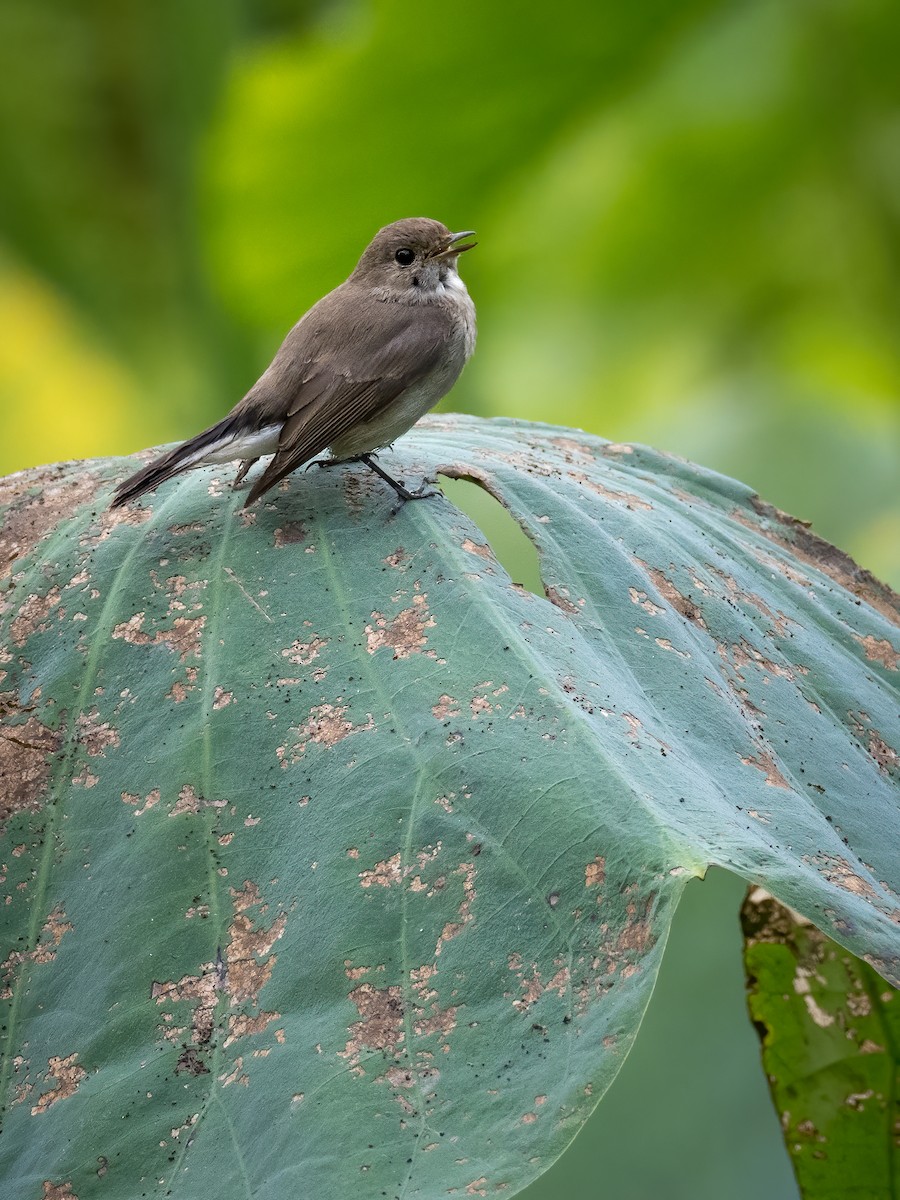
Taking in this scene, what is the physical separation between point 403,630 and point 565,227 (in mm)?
2585

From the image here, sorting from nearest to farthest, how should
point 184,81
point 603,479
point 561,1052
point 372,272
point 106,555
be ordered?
point 561,1052 < point 106,555 < point 603,479 < point 372,272 < point 184,81

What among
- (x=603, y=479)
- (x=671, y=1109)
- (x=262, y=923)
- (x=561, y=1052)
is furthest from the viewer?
(x=671, y=1109)

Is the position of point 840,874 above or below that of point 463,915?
below

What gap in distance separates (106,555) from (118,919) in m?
0.54

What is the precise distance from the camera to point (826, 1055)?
1634 millimetres

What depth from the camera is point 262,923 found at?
4.32ft

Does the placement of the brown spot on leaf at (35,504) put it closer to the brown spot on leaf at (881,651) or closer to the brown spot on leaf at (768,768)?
the brown spot on leaf at (768,768)

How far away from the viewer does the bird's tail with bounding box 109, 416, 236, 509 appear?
178 centimetres

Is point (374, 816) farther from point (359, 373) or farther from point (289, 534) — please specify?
point (359, 373)

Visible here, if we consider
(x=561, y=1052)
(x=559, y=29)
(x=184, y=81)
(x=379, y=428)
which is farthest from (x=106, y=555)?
(x=184, y=81)

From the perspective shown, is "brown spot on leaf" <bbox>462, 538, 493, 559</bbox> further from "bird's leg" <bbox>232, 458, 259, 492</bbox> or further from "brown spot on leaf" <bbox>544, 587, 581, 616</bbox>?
"bird's leg" <bbox>232, 458, 259, 492</bbox>

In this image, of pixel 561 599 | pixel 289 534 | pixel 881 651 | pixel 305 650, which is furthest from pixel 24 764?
pixel 881 651

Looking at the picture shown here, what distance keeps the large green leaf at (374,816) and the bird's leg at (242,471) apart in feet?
0.24

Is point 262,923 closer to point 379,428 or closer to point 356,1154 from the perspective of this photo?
point 356,1154
